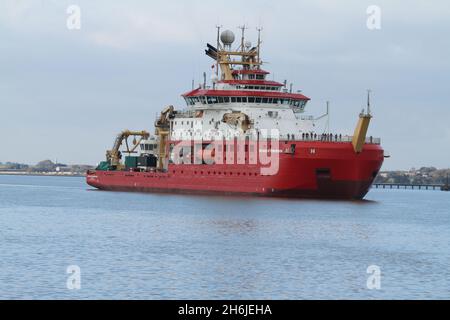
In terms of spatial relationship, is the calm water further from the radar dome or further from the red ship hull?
the radar dome

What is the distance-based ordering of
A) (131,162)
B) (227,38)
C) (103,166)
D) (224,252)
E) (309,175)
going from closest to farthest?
(224,252)
(309,175)
(227,38)
(131,162)
(103,166)

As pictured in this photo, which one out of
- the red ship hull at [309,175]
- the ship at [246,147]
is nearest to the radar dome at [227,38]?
the ship at [246,147]

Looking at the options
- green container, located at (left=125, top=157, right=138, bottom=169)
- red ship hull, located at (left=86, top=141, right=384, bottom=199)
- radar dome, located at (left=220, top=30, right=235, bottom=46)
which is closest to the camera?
red ship hull, located at (left=86, top=141, right=384, bottom=199)

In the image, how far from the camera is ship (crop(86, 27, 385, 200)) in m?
74.4

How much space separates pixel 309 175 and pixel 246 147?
20.0 ft

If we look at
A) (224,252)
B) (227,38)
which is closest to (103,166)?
(227,38)

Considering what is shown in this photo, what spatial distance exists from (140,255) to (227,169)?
3844cm

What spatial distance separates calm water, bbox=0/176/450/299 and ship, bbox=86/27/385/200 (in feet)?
13.2

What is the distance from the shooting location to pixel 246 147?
77688 mm

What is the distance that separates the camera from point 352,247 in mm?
47094

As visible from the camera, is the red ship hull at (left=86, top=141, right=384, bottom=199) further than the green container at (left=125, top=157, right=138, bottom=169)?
No

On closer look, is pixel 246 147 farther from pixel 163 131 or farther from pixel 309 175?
pixel 163 131

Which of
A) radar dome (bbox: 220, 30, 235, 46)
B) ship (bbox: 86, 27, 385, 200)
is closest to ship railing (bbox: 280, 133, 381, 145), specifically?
ship (bbox: 86, 27, 385, 200)

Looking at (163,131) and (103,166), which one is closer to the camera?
(163,131)
